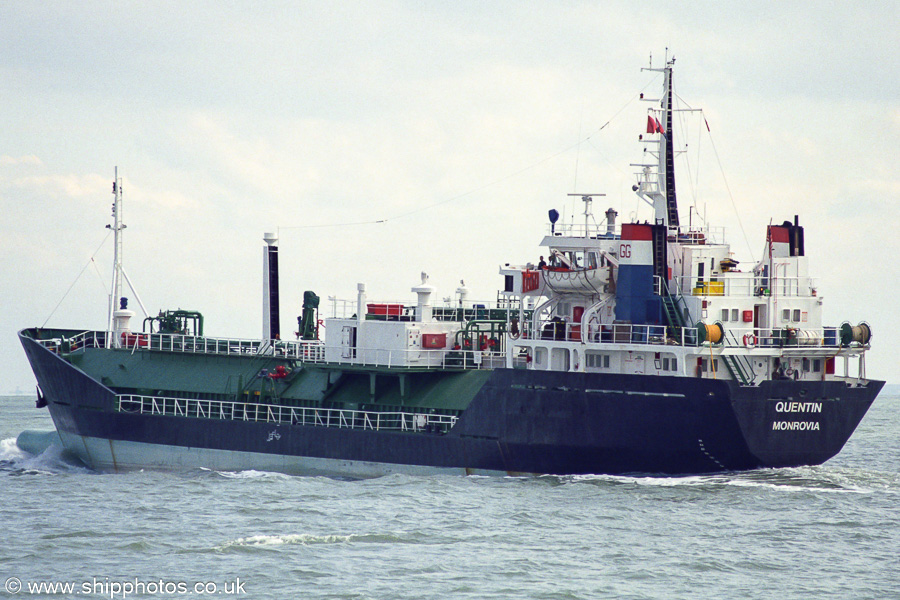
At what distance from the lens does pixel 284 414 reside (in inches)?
1681

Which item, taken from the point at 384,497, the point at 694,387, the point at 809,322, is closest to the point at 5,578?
the point at 384,497

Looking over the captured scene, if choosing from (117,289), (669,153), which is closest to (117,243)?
(117,289)

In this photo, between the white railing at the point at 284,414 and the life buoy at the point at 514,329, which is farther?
the white railing at the point at 284,414

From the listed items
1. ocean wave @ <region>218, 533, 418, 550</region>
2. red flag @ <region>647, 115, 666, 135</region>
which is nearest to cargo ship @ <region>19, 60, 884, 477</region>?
red flag @ <region>647, 115, 666, 135</region>

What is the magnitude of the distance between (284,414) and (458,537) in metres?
14.7

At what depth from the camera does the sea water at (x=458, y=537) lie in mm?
25547

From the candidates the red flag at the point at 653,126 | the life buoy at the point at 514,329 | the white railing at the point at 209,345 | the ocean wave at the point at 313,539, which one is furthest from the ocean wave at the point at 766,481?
the white railing at the point at 209,345

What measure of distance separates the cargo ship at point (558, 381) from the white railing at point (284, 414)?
80mm

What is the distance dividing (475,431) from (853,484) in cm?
1132

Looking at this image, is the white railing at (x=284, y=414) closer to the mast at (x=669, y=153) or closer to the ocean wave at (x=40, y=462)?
the ocean wave at (x=40, y=462)

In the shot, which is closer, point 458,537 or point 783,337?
point 458,537

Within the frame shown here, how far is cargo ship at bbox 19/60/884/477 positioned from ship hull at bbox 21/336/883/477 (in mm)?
52

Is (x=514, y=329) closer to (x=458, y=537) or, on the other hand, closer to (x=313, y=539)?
(x=458, y=537)

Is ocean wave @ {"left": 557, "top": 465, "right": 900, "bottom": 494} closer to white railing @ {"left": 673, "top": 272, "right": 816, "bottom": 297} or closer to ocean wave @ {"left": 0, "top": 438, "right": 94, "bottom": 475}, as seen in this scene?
white railing @ {"left": 673, "top": 272, "right": 816, "bottom": 297}
